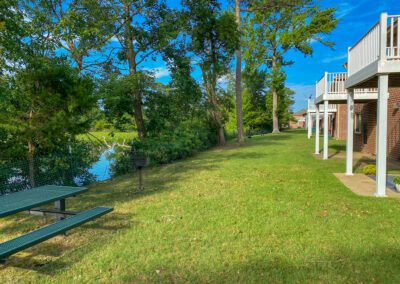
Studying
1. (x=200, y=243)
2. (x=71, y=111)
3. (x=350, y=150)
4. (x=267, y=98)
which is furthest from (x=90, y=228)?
(x=267, y=98)

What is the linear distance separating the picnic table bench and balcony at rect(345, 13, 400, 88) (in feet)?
19.7

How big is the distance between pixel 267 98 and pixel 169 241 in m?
42.2

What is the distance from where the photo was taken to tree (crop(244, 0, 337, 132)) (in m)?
Result: 33.5

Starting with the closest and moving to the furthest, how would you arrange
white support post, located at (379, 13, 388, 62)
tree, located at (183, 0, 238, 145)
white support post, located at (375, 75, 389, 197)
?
1. white support post, located at (379, 13, 388, 62)
2. white support post, located at (375, 75, 389, 197)
3. tree, located at (183, 0, 238, 145)

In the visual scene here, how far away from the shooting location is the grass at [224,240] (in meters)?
3.17

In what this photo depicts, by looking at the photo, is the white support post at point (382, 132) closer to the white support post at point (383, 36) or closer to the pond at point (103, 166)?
the white support post at point (383, 36)

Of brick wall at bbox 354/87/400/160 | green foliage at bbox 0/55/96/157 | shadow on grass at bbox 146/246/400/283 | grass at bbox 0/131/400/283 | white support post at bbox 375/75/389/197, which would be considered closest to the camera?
shadow on grass at bbox 146/246/400/283

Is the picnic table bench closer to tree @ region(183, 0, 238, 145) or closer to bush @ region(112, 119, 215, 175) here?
bush @ region(112, 119, 215, 175)

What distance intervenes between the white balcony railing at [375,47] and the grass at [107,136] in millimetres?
7902

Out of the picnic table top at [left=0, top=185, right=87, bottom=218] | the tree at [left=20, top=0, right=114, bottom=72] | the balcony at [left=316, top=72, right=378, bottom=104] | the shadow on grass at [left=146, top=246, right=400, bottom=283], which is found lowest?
the shadow on grass at [left=146, top=246, right=400, bottom=283]

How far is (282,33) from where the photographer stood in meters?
35.3

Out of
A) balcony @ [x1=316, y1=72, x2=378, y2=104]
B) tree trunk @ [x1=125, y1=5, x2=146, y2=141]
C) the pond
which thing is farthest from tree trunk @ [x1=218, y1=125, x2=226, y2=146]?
the pond

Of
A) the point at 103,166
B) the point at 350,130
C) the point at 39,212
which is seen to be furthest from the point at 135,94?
the point at 39,212

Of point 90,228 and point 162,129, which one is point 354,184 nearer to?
point 90,228
